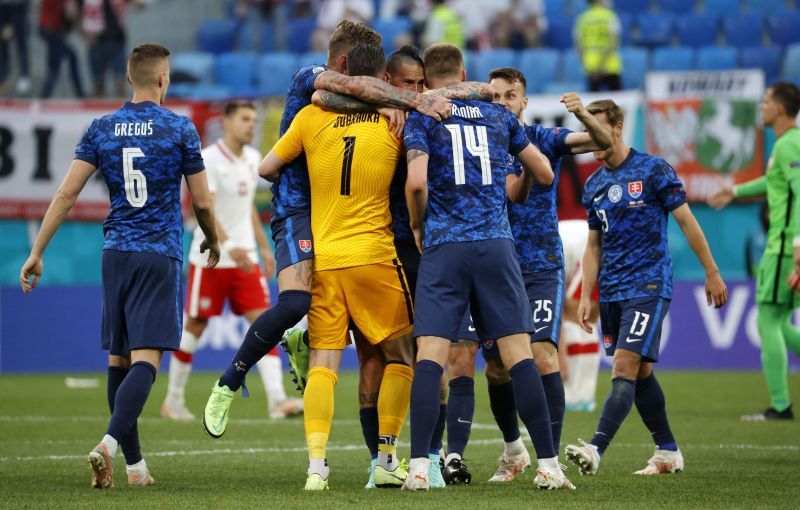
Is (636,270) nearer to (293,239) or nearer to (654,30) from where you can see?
(293,239)

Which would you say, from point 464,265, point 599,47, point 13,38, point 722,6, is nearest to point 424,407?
point 464,265

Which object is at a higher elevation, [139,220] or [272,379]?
[139,220]

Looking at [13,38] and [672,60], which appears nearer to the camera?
[13,38]

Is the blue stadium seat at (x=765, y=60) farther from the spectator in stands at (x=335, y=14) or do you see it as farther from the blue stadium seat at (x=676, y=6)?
the spectator in stands at (x=335, y=14)

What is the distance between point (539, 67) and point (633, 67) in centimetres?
156

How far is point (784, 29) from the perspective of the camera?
22.2m

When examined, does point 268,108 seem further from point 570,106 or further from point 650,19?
point 570,106

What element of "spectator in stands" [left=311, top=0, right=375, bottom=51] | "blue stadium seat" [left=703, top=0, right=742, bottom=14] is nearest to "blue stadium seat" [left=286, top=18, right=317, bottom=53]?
"spectator in stands" [left=311, top=0, right=375, bottom=51]

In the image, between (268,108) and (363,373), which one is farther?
(268,108)

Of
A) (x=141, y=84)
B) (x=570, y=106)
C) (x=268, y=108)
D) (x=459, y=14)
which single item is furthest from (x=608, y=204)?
(x=459, y=14)

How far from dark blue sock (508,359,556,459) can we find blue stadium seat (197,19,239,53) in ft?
55.1

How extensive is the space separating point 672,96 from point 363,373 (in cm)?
1257

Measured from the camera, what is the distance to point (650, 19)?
22703mm

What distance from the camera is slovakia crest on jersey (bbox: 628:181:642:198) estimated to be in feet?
25.9
